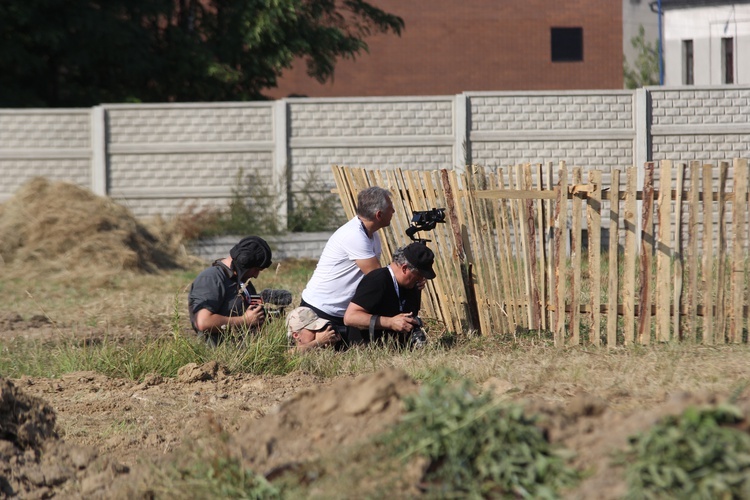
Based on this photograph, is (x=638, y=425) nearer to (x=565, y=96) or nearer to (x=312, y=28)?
(x=565, y=96)

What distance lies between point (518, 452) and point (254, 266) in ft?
12.8

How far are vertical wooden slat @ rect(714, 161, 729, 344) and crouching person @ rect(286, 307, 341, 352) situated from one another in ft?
8.49

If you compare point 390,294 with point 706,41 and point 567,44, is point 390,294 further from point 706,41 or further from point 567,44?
point 567,44

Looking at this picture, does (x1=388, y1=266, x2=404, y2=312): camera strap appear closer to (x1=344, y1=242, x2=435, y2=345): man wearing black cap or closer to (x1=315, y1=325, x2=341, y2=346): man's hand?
(x1=344, y1=242, x2=435, y2=345): man wearing black cap

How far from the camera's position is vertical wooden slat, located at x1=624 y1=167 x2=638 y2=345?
6.96 meters

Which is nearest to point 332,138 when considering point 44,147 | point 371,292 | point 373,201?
point 44,147

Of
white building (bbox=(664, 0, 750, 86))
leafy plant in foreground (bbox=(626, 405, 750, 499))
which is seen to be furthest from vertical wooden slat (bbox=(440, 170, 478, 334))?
white building (bbox=(664, 0, 750, 86))

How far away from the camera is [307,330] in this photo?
714cm

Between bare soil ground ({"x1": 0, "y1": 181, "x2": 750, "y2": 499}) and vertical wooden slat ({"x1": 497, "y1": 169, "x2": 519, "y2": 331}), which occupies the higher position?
vertical wooden slat ({"x1": 497, "y1": 169, "x2": 519, "y2": 331})

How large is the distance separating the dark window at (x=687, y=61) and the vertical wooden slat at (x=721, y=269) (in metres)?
20.3

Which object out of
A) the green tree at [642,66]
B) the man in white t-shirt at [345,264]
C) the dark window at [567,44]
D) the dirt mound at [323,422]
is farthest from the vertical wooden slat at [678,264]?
the dark window at [567,44]

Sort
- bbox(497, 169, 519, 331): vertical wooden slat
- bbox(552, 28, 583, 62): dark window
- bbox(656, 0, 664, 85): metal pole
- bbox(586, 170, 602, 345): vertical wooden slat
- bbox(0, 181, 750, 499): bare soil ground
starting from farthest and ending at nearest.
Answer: bbox(552, 28, 583, 62): dark window
bbox(656, 0, 664, 85): metal pole
bbox(497, 169, 519, 331): vertical wooden slat
bbox(586, 170, 602, 345): vertical wooden slat
bbox(0, 181, 750, 499): bare soil ground

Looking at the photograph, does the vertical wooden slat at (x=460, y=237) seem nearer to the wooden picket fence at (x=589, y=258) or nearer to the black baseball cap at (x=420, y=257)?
the wooden picket fence at (x=589, y=258)

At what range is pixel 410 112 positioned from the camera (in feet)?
47.9
